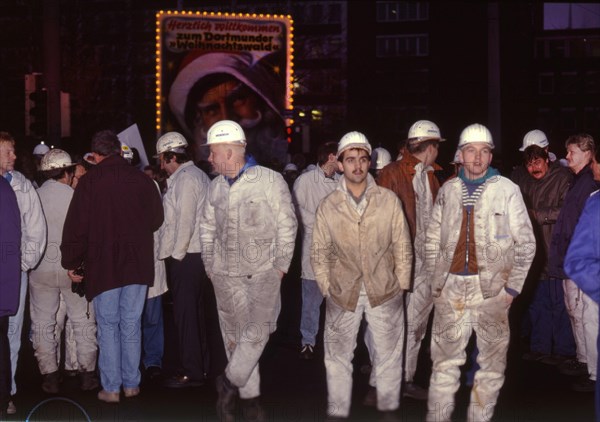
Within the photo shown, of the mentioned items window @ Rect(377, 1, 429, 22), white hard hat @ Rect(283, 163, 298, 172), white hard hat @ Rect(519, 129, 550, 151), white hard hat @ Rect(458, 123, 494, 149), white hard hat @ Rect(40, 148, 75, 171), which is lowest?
white hard hat @ Rect(40, 148, 75, 171)

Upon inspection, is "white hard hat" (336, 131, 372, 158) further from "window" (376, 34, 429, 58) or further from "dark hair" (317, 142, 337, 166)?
"window" (376, 34, 429, 58)

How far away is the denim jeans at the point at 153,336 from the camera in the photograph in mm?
9664

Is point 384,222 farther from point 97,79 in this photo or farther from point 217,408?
point 97,79

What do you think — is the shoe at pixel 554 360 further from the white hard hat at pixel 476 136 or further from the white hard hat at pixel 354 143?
the white hard hat at pixel 354 143

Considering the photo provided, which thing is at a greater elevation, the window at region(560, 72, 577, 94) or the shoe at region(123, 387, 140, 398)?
the window at region(560, 72, 577, 94)

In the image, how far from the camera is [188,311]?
9.34 metres

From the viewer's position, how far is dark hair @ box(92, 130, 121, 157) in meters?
8.52

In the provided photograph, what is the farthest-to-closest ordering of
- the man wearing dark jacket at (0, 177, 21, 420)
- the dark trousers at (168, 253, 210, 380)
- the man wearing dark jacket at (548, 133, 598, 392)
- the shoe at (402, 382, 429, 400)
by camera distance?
1. the dark trousers at (168, 253, 210, 380)
2. the man wearing dark jacket at (548, 133, 598, 392)
3. the shoe at (402, 382, 429, 400)
4. the man wearing dark jacket at (0, 177, 21, 420)

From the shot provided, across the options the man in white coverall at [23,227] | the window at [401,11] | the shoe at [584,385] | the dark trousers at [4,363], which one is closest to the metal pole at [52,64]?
the man in white coverall at [23,227]

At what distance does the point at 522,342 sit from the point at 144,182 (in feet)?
16.6

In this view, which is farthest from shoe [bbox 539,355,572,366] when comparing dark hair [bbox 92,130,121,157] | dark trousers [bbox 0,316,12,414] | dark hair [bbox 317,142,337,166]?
dark trousers [bbox 0,316,12,414]

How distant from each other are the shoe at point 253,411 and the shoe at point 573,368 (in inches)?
128

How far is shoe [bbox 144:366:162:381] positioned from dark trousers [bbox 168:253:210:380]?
0.40 metres

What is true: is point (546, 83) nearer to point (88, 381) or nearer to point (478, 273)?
point (88, 381)
